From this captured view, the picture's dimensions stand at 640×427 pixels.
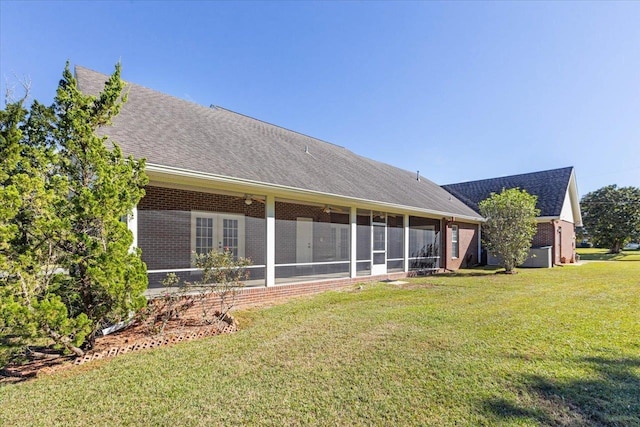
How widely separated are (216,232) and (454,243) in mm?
13221

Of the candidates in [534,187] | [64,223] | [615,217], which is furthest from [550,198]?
[64,223]

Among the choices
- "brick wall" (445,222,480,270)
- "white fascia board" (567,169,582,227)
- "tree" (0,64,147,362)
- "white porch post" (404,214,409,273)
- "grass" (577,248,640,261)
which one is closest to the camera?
"tree" (0,64,147,362)

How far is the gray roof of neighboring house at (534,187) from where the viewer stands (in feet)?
65.3

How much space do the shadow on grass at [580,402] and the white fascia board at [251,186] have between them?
654 cm

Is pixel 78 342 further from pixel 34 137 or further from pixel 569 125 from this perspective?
pixel 569 125

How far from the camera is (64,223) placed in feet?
13.5

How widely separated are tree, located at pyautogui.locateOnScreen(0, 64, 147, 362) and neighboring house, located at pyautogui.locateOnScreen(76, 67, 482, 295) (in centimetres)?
167

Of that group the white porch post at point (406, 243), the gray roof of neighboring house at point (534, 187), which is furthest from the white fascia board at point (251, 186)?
the gray roof of neighboring house at point (534, 187)

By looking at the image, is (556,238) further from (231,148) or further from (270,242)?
(231,148)

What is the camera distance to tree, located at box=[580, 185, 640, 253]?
3212 centimetres

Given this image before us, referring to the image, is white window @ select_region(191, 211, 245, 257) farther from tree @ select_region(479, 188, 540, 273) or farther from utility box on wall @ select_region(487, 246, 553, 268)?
utility box on wall @ select_region(487, 246, 553, 268)

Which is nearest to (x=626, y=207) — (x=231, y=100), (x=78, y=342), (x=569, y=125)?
(x=569, y=125)

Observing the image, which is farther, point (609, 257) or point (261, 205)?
point (609, 257)

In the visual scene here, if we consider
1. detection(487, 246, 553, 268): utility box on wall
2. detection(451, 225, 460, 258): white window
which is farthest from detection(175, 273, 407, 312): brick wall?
detection(487, 246, 553, 268): utility box on wall
